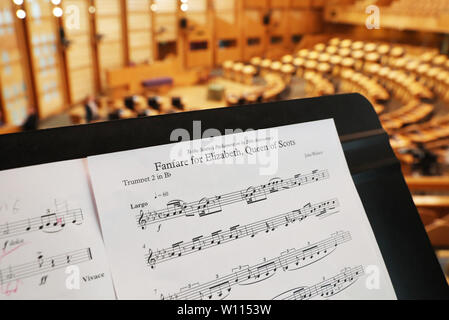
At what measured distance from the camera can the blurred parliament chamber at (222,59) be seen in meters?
6.41

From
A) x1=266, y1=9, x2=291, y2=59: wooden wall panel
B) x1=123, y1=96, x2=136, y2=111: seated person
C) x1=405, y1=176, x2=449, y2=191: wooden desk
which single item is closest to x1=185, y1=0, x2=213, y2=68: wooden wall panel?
x1=266, y1=9, x2=291, y2=59: wooden wall panel

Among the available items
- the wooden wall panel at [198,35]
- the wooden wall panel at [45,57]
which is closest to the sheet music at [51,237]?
the wooden wall panel at [45,57]

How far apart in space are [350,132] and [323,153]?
0.08 metres

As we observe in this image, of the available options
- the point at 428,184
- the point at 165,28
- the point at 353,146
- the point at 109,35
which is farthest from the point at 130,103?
the point at 353,146

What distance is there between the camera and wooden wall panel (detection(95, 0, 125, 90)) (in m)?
8.70

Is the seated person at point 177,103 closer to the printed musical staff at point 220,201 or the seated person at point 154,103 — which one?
the seated person at point 154,103

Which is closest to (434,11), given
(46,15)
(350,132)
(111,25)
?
(111,25)

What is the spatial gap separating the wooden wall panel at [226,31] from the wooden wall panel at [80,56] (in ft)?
13.4

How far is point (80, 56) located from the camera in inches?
328

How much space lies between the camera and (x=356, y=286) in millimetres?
572

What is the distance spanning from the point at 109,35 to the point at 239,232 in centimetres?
940

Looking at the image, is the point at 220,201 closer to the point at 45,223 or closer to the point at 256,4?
the point at 45,223

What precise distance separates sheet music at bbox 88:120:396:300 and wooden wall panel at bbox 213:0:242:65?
36.9ft
